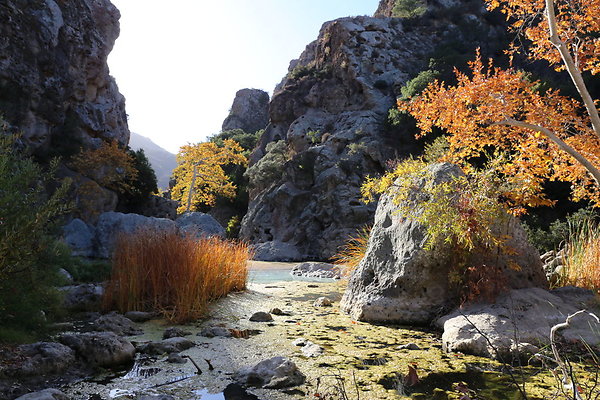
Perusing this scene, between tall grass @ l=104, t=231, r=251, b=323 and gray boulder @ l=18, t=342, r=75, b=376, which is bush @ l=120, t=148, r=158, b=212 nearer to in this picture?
tall grass @ l=104, t=231, r=251, b=323

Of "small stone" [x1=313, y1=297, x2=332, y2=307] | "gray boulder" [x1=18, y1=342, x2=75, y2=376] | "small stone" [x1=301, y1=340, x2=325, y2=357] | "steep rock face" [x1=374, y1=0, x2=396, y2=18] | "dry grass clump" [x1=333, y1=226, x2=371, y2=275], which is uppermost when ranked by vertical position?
"steep rock face" [x1=374, y1=0, x2=396, y2=18]

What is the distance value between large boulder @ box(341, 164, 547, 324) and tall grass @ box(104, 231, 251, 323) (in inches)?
76.8

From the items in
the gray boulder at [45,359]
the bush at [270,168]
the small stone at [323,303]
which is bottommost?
the small stone at [323,303]

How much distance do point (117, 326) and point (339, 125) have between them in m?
22.3

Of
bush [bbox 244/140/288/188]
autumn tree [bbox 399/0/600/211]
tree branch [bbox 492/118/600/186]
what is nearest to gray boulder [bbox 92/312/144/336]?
autumn tree [bbox 399/0/600/211]

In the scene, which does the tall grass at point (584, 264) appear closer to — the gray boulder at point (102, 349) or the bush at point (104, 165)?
the gray boulder at point (102, 349)

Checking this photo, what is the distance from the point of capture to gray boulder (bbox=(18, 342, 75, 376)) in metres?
2.60

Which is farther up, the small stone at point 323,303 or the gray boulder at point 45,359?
the gray boulder at point 45,359

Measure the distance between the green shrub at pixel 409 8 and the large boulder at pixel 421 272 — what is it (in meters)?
30.0

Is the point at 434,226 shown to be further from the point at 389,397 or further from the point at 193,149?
the point at 193,149

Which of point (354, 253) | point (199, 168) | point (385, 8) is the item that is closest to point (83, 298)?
point (354, 253)

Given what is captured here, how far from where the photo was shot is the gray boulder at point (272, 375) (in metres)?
2.57

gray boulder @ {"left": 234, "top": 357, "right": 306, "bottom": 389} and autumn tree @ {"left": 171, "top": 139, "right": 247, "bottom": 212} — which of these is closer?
gray boulder @ {"left": 234, "top": 357, "right": 306, "bottom": 389}

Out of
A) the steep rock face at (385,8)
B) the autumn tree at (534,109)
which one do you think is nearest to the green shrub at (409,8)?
the steep rock face at (385,8)
